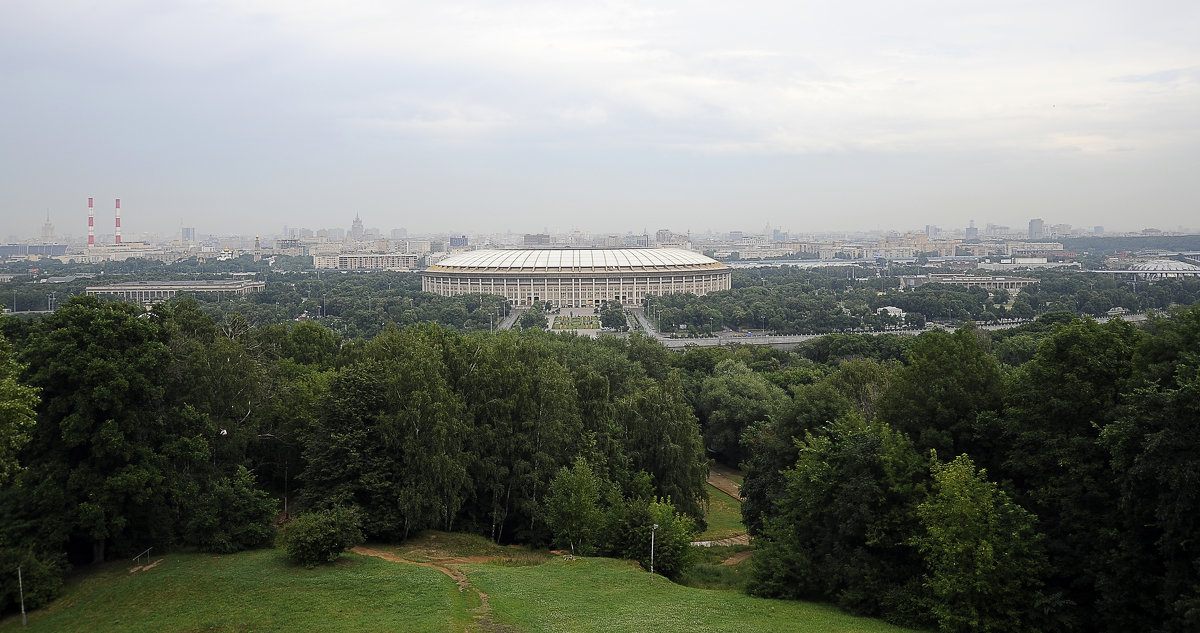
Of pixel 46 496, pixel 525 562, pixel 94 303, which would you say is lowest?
pixel 525 562

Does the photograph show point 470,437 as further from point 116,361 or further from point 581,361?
point 581,361

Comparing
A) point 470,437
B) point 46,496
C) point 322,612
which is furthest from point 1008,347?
point 46,496

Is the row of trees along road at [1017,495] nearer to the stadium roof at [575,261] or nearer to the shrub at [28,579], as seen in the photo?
the shrub at [28,579]

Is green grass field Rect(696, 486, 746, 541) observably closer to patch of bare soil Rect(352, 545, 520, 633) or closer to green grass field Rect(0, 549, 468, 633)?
patch of bare soil Rect(352, 545, 520, 633)

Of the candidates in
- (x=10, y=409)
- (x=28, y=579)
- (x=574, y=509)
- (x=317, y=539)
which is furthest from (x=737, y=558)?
(x=10, y=409)

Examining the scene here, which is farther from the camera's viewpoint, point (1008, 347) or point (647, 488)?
point (1008, 347)

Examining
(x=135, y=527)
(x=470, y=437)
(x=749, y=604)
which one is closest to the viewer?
(x=749, y=604)

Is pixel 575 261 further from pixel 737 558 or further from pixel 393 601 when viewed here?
pixel 393 601

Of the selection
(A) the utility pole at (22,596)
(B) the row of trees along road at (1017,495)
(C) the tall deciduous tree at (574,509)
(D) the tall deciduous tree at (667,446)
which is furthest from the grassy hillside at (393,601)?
(D) the tall deciduous tree at (667,446)
